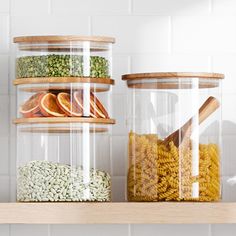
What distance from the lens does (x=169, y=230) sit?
190 cm

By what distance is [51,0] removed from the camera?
1911mm

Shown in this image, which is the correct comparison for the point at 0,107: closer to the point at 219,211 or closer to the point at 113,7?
the point at 113,7

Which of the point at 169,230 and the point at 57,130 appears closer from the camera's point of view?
the point at 57,130

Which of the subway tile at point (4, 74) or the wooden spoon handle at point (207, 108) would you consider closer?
the wooden spoon handle at point (207, 108)

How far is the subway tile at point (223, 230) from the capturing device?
1902mm

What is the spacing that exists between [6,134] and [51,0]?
1.09ft

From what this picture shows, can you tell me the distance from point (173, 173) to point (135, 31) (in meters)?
0.40

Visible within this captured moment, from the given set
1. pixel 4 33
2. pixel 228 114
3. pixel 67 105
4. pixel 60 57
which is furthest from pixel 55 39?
pixel 228 114

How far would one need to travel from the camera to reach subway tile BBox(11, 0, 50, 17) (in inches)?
75.0

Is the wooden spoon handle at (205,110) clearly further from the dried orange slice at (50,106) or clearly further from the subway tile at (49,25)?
the subway tile at (49,25)

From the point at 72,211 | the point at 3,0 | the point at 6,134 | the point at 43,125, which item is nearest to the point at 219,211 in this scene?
the point at 72,211

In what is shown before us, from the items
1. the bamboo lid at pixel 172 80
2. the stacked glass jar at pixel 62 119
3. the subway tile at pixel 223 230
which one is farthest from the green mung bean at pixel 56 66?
the subway tile at pixel 223 230

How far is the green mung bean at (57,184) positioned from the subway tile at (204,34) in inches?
16.3

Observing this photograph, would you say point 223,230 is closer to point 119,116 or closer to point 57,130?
point 119,116
